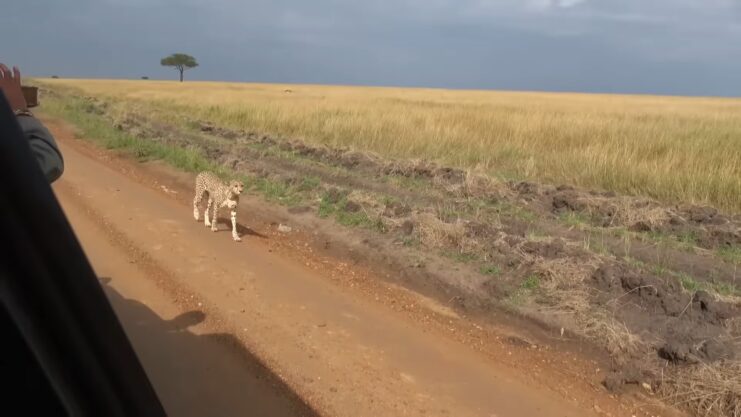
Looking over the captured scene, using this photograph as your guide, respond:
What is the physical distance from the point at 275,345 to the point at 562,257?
2.93 m

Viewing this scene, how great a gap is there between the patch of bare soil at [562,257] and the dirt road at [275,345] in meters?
0.76

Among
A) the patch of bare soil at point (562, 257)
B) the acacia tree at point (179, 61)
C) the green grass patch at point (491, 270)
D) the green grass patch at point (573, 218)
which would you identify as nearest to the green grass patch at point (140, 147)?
the patch of bare soil at point (562, 257)

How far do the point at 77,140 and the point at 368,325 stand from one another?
1288 centimetres

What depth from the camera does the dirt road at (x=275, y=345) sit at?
337 centimetres

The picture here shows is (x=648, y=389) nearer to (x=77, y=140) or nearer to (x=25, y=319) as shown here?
(x=25, y=319)

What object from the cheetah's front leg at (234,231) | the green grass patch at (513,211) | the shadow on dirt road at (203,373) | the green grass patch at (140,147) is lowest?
the shadow on dirt road at (203,373)

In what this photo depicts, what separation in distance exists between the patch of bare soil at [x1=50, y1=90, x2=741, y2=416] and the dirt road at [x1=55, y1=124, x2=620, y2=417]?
76 centimetres

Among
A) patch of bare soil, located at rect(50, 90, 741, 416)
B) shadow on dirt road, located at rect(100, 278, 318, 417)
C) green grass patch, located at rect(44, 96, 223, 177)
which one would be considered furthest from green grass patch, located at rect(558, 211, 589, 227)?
green grass patch, located at rect(44, 96, 223, 177)

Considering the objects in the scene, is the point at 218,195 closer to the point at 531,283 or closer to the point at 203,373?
the point at 203,373

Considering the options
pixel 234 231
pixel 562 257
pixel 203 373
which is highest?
pixel 562 257

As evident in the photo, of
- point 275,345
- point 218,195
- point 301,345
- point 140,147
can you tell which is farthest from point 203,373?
point 140,147

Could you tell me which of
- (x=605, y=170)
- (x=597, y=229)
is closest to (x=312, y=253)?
(x=597, y=229)

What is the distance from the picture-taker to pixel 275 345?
3.96m

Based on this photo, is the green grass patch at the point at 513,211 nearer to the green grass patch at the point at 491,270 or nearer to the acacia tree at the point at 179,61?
the green grass patch at the point at 491,270
